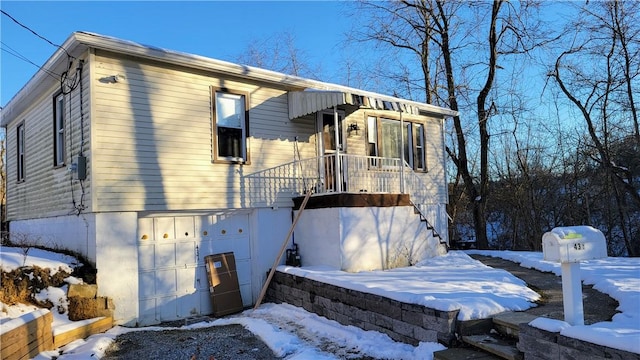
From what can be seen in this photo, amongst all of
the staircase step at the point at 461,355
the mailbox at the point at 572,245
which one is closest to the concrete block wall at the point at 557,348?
the staircase step at the point at 461,355

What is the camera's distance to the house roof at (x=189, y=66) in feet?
22.8

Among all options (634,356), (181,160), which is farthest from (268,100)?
(634,356)

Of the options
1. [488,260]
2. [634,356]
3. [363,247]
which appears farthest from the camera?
[488,260]

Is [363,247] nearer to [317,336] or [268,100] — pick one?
[317,336]

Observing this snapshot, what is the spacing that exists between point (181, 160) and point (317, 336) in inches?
157

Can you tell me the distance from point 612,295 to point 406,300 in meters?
2.68

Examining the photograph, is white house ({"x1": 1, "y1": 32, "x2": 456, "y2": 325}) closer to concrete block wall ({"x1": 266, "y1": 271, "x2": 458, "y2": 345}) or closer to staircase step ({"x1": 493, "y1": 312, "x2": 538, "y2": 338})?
concrete block wall ({"x1": 266, "y1": 271, "x2": 458, "y2": 345})

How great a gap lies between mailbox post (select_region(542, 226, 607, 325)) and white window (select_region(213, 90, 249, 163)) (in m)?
6.09

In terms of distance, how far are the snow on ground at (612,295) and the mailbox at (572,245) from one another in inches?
22.0

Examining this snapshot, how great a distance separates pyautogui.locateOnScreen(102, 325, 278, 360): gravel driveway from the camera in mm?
5406

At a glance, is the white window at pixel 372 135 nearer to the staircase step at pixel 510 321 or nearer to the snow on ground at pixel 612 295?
the snow on ground at pixel 612 295

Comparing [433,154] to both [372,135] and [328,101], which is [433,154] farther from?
[328,101]

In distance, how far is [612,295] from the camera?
17.9 ft

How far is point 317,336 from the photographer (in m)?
6.01
